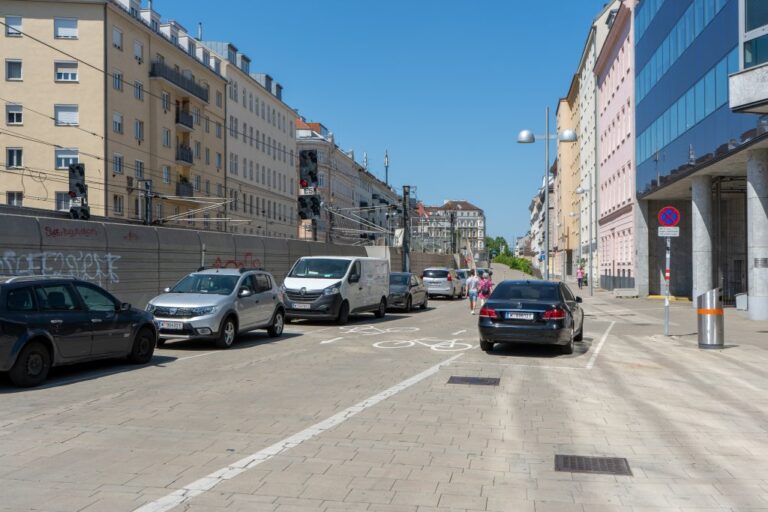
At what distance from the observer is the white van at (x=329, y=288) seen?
21.9m

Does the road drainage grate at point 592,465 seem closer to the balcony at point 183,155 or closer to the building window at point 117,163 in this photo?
the building window at point 117,163

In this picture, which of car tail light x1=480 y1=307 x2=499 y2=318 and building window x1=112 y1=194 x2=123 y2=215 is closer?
car tail light x1=480 y1=307 x2=499 y2=318

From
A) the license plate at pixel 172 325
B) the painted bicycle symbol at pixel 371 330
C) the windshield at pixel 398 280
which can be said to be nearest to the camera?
the license plate at pixel 172 325

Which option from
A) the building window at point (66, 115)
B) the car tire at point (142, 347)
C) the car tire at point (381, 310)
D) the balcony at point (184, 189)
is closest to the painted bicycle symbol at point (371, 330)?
the car tire at point (381, 310)

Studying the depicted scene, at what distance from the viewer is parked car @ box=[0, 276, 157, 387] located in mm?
10172

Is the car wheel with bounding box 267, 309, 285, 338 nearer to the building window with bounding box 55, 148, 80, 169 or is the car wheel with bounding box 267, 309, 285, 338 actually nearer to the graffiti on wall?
the graffiti on wall

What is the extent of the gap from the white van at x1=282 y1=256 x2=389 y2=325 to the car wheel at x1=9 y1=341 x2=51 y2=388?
11.4 meters

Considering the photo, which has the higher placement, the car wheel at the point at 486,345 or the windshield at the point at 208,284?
the windshield at the point at 208,284

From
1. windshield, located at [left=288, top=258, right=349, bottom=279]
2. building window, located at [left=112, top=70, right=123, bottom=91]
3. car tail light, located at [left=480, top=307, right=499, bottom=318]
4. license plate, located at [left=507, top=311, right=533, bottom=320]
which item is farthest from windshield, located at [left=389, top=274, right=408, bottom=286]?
building window, located at [left=112, top=70, right=123, bottom=91]

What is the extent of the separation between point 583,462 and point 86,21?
4854cm

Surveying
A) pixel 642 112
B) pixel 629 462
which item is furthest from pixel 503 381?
pixel 642 112

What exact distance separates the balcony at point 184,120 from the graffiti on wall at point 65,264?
127ft

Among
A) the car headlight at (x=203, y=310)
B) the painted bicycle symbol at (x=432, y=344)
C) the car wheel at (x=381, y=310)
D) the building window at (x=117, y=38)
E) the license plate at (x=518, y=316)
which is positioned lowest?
the painted bicycle symbol at (x=432, y=344)

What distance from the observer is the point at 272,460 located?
6496 mm
